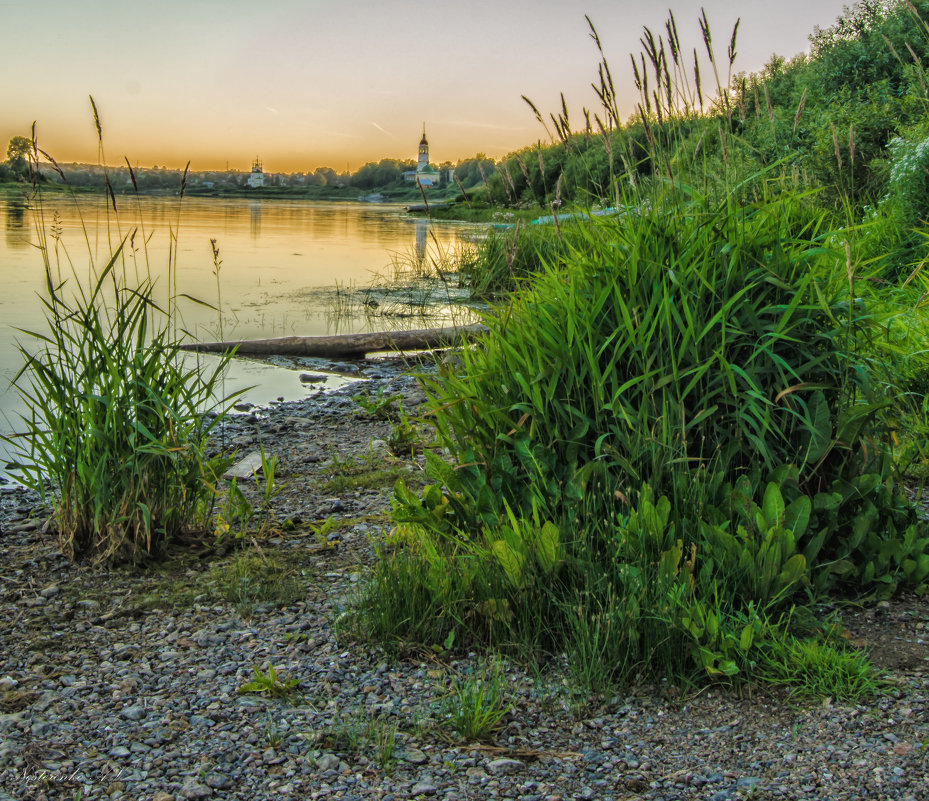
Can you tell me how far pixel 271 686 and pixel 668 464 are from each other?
6.40 ft

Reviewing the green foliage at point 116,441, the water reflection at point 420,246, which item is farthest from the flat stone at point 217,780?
the water reflection at point 420,246

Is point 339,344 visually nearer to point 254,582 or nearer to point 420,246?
point 254,582

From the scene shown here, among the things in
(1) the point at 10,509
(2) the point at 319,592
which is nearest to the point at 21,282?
(1) the point at 10,509

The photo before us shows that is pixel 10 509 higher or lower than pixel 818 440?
lower

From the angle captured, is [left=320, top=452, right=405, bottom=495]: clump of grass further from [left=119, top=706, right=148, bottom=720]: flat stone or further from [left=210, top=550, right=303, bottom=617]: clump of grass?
[left=119, top=706, right=148, bottom=720]: flat stone

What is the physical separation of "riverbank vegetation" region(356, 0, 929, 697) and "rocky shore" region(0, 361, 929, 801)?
166 mm

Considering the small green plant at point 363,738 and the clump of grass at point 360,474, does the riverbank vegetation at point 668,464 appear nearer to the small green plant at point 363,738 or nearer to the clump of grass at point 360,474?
the small green plant at point 363,738

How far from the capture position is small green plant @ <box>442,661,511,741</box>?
9.03ft

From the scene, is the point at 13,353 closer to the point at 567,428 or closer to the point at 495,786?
the point at 567,428

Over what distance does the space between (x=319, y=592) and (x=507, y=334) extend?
5.30ft

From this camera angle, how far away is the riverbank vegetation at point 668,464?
3.19 meters

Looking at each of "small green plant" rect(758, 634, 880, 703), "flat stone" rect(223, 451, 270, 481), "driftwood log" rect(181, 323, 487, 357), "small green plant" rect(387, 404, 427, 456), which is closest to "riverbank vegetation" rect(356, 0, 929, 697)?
"small green plant" rect(758, 634, 880, 703)

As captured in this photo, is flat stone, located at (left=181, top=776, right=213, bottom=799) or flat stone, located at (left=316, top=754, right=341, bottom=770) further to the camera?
flat stone, located at (left=316, top=754, right=341, bottom=770)

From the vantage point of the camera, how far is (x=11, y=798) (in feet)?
8.12
